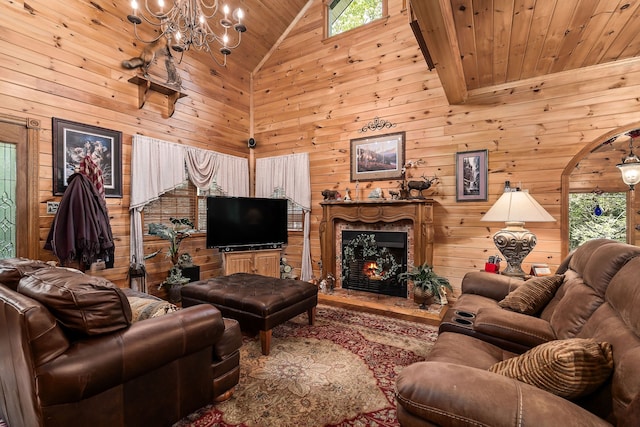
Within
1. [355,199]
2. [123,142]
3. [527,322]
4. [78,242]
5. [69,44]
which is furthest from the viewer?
[355,199]

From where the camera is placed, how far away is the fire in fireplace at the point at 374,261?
4.04 m

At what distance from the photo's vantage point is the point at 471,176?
386cm

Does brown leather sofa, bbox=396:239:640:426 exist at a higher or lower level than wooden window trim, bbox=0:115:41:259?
lower

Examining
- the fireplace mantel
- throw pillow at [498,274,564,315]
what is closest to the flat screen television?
the fireplace mantel

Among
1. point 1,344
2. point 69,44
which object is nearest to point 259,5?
point 69,44

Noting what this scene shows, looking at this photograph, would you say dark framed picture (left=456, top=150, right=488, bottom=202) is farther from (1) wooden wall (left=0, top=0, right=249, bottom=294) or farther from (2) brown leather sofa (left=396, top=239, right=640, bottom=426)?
(1) wooden wall (left=0, top=0, right=249, bottom=294)

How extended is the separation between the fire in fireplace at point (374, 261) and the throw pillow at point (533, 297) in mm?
1958

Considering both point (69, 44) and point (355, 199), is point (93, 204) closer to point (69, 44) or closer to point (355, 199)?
point (69, 44)

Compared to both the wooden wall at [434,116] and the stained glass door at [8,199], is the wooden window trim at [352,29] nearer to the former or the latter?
the wooden wall at [434,116]

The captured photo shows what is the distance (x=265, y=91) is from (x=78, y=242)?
3.88 meters

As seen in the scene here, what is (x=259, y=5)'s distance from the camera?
4.79m

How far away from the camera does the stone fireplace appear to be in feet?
12.5

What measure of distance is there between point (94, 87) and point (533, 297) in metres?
4.89

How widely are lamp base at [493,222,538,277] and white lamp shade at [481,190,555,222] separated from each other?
21 centimetres
